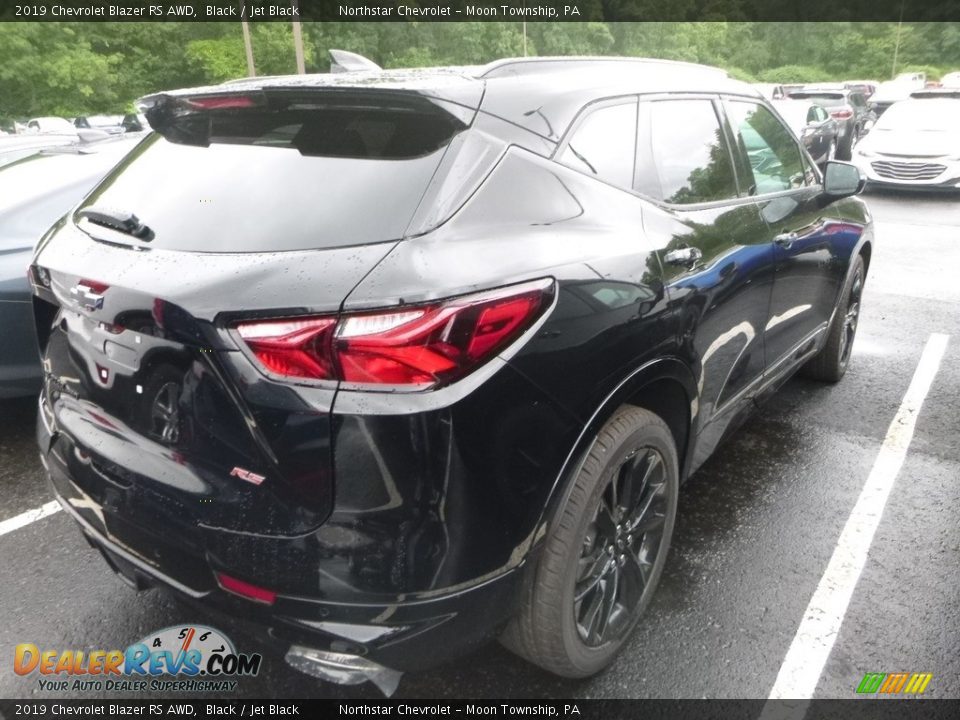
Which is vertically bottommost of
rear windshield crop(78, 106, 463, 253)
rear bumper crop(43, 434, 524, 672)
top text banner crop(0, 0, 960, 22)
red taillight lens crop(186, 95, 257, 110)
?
rear bumper crop(43, 434, 524, 672)

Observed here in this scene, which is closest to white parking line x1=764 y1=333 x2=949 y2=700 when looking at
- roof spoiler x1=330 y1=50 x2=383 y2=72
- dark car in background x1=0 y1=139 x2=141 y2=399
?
roof spoiler x1=330 y1=50 x2=383 y2=72

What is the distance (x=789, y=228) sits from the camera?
3.28 meters

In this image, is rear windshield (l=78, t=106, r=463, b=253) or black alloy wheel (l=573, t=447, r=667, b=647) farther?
black alloy wheel (l=573, t=447, r=667, b=647)

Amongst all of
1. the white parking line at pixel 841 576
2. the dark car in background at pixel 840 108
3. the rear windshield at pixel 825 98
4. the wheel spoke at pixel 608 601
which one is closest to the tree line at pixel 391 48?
the rear windshield at pixel 825 98

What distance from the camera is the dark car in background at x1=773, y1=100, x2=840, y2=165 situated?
14617mm

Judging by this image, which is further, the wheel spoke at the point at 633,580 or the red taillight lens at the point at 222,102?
the wheel spoke at the point at 633,580

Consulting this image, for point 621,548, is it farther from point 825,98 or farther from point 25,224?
point 825,98

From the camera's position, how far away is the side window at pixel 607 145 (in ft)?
7.51

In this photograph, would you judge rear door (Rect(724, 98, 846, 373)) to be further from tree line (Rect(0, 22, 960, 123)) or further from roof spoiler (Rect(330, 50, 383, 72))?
tree line (Rect(0, 22, 960, 123))

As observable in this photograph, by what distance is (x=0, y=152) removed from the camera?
16.1ft

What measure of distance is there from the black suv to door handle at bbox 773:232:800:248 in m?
0.66

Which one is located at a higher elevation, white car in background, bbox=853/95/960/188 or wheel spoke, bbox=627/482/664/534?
wheel spoke, bbox=627/482/664/534

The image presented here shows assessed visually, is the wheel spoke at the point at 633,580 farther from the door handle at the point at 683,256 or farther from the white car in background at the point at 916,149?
the white car in background at the point at 916,149

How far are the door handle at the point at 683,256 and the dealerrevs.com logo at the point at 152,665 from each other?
180cm
